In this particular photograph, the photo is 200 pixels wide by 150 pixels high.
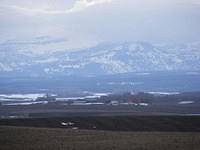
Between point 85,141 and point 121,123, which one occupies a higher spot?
point 121,123

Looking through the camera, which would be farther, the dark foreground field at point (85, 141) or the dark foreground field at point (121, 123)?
the dark foreground field at point (121, 123)

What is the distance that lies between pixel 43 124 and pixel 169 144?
2048cm

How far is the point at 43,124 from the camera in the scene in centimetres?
4650

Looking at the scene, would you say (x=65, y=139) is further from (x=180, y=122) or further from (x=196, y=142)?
(x=180, y=122)

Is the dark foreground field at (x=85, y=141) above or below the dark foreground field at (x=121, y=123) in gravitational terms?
below

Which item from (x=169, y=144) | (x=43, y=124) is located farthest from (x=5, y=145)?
(x=43, y=124)

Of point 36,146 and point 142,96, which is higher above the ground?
point 142,96

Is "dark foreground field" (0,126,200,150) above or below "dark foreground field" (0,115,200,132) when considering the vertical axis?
below

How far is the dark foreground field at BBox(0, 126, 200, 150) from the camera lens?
2739 cm

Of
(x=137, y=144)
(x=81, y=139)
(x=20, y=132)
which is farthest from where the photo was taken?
(x=20, y=132)

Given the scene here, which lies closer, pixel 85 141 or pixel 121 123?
pixel 85 141

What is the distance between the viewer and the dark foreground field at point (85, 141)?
27.4 m

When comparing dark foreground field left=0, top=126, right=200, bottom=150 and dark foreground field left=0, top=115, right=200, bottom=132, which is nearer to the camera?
dark foreground field left=0, top=126, right=200, bottom=150

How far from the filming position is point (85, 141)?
3045 cm
